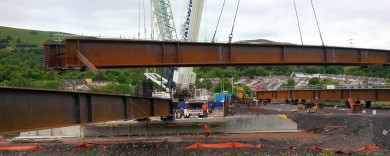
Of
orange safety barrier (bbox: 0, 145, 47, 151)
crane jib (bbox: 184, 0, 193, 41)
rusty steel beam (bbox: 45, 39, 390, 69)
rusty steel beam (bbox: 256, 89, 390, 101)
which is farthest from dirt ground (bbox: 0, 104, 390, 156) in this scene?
crane jib (bbox: 184, 0, 193, 41)

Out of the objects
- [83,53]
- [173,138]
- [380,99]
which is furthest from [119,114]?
[380,99]

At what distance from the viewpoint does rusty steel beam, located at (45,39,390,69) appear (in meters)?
18.9

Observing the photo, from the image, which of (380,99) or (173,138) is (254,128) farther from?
(380,99)

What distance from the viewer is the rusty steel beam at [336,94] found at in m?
40.6

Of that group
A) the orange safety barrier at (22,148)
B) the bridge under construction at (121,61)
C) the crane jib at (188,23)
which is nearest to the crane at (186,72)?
the crane jib at (188,23)

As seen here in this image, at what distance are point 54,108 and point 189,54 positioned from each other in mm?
8924

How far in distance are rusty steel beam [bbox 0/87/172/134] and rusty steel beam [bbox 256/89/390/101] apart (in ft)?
88.4

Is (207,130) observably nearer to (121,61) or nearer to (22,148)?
(121,61)

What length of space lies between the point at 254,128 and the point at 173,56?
10.5m

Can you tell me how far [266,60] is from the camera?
2445cm

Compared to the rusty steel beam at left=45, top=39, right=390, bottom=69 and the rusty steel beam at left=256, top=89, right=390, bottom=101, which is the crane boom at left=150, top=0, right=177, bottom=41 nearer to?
the rusty steel beam at left=256, top=89, right=390, bottom=101

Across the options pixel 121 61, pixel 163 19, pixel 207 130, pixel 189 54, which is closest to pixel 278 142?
pixel 207 130

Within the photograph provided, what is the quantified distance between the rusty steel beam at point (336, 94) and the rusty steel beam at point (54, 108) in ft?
88.4

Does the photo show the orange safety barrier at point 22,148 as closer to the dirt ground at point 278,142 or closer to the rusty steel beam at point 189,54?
the dirt ground at point 278,142
